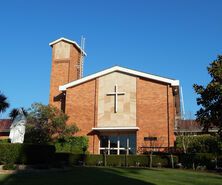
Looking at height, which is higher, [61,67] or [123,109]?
[61,67]

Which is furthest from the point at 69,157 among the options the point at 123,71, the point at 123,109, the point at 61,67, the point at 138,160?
the point at 61,67

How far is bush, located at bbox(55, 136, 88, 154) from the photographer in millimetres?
36031

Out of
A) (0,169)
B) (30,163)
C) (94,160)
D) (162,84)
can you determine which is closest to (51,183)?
(0,169)

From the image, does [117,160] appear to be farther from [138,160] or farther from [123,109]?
[123,109]

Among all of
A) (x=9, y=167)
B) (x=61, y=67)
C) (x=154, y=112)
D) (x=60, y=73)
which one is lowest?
(x=9, y=167)

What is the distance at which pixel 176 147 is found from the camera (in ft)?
114

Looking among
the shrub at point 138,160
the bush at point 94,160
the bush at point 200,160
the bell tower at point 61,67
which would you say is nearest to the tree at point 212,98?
the bush at point 200,160

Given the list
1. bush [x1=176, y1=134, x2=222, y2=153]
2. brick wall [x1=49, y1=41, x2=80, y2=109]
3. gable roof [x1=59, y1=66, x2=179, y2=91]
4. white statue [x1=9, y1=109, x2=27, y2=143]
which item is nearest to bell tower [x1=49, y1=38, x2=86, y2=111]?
brick wall [x1=49, y1=41, x2=80, y2=109]

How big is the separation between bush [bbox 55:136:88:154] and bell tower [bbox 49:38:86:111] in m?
6.56

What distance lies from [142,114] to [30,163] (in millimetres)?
17615

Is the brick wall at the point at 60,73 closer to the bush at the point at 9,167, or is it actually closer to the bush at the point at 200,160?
the bush at the point at 200,160

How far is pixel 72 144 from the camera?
3669 cm

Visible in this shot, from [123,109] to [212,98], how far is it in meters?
16.5

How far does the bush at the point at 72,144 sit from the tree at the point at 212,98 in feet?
52.5
